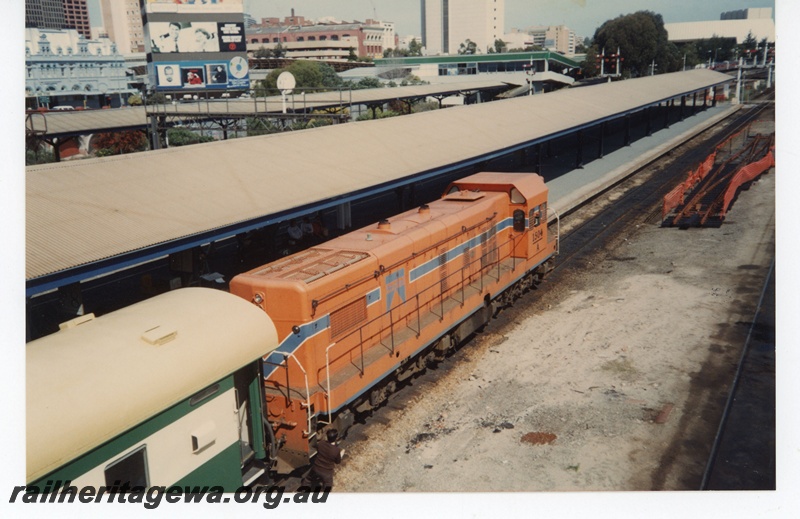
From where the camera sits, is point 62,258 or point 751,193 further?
point 751,193

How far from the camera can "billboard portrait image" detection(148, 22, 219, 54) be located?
109 feet

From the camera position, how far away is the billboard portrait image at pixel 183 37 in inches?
1308

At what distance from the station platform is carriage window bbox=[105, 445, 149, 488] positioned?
25.6 m

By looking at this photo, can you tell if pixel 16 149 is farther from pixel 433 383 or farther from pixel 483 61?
pixel 483 61

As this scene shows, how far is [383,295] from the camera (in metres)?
14.1

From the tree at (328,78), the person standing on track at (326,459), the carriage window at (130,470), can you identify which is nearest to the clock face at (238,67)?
the person standing on track at (326,459)

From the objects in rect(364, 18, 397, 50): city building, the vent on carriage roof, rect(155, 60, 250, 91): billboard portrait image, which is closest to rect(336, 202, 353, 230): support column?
the vent on carriage roof

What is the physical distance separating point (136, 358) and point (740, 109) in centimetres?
8296

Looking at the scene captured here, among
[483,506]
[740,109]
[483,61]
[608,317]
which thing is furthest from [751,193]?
[483,61]

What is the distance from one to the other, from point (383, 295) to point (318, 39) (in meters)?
158

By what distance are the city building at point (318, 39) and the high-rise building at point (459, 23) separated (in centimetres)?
2588

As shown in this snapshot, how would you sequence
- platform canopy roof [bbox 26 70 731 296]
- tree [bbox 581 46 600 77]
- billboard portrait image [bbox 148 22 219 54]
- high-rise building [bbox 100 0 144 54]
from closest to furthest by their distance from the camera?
platform canopy roof [bbox 26 70 731 296]
billboard portrait image [bbox 148 22 219 54]
tree [bbox 581 46 600 77]
high-rise building [bbox 100 0 144 54]

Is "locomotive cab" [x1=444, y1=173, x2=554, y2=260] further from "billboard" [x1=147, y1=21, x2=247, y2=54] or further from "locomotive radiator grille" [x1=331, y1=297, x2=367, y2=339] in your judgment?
"billboard" [x1=147, y1=21, x2=247, y2=54]

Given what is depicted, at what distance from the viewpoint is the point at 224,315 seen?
9734mm
